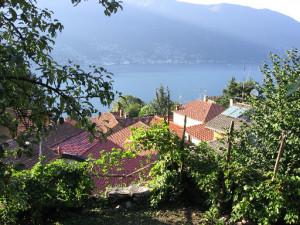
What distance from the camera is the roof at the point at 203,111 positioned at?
45391 mm

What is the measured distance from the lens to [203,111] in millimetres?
46812

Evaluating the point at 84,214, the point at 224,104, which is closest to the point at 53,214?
the point at 84,214

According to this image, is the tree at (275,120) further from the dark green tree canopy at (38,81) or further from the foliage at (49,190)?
the dark green tree canopy at (38,81)

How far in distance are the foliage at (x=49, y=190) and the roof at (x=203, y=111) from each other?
124 ft

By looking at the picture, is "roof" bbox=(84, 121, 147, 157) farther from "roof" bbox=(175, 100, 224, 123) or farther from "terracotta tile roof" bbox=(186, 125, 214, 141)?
"roof" bbox=(175, 100, 224, 123)

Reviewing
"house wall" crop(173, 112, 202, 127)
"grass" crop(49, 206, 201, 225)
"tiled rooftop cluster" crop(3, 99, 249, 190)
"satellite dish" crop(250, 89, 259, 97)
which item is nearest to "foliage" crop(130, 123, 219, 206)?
"grass" crop(49, 206, 201, 225)

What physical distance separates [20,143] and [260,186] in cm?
412

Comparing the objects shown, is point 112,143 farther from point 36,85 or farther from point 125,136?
point 36,85

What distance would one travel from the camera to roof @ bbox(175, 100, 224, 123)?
45.4 metres

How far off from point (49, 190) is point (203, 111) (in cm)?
4082

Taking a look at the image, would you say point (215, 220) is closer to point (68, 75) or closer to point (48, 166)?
point (48, 166)

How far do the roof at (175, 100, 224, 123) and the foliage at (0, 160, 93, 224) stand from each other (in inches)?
1490

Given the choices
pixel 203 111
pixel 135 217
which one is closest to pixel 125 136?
pixel 135 217

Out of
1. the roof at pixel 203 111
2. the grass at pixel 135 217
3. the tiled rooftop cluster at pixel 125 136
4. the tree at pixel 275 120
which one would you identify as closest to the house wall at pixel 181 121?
the tiled rooftop cluster at pixel 125 136
